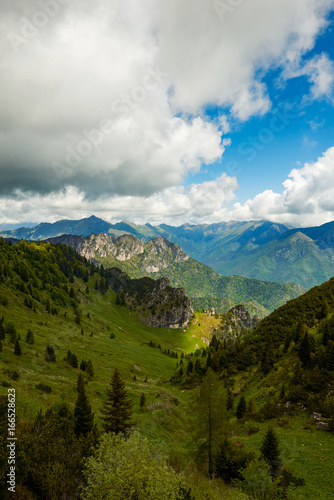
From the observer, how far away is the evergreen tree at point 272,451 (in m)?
25.4

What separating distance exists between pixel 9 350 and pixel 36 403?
109 ft

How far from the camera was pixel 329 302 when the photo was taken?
61.5 m

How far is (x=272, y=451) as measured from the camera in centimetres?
2559

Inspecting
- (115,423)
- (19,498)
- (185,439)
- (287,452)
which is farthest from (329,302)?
(19,498)

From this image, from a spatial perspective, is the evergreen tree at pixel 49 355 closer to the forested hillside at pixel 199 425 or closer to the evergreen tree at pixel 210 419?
the forested hillside at pixel 199 425

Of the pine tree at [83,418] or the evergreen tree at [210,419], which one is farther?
the pine tree at [83,418]

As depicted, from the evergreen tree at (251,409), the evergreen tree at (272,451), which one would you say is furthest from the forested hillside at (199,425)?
the evergreen tree at (251,409)

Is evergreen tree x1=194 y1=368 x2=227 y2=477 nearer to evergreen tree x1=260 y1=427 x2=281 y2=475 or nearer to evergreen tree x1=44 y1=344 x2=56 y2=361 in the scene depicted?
evergreen tree x1=260 y1=427 x2=281 y2=475

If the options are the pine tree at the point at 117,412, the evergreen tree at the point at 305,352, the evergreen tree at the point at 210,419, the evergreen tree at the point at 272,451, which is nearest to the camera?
the evergreen tree at the point at 272,451

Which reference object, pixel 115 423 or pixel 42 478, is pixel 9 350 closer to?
pixel 115 423

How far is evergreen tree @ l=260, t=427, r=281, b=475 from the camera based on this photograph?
25391mm

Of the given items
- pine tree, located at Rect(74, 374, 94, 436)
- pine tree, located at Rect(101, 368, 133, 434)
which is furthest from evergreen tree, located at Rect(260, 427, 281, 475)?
pine tree, located at Rect(74, 374, 94, 436)

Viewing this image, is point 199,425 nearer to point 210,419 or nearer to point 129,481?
point 210,419

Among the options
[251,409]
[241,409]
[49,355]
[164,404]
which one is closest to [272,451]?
[251,409]
